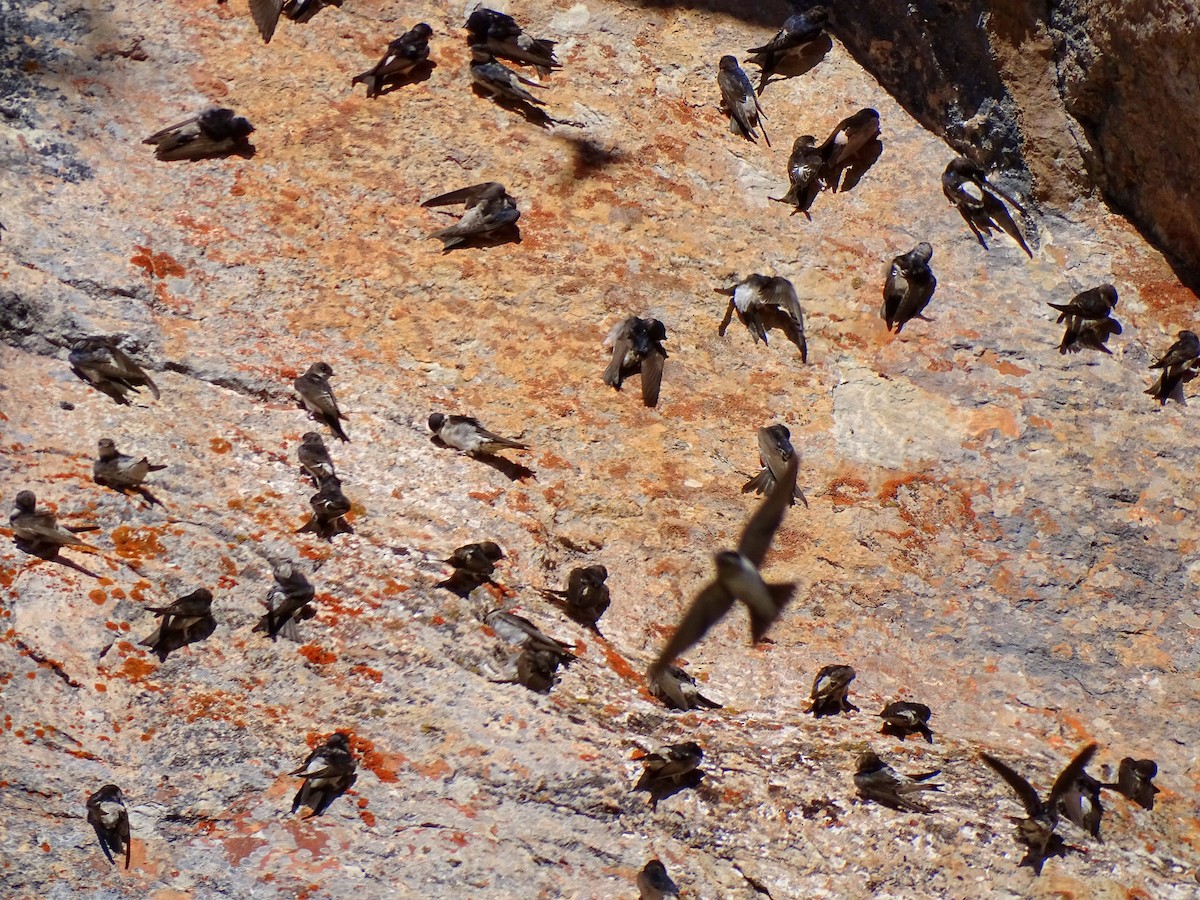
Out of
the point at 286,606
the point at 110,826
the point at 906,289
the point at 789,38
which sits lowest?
the point at 110,826

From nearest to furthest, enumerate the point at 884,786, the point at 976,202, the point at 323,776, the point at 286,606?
the point at 323,776 → the point at 884,786 → the point at 286,606 → the point at 976,202

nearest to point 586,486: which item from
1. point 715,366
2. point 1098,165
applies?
point 715,366

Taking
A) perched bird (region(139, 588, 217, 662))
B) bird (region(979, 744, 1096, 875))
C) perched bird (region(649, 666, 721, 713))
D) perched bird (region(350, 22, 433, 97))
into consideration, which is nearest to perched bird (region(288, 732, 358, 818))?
perched bird (region(139, 588, 217, 662))

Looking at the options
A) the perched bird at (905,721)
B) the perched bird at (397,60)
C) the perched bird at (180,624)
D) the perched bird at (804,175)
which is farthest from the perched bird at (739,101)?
the perched bird at (180,624)

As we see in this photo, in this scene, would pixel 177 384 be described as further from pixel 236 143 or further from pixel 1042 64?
pixel 1042 64

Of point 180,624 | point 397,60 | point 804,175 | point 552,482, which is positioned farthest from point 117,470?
point 804,175

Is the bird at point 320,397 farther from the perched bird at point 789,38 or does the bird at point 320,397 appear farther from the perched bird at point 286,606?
the perched bird at point 789,38

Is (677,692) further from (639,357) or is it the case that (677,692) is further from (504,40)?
(504,40)

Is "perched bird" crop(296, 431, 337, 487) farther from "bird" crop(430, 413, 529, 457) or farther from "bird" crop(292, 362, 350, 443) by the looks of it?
"bird" crop(430, 413, 529, 457)
